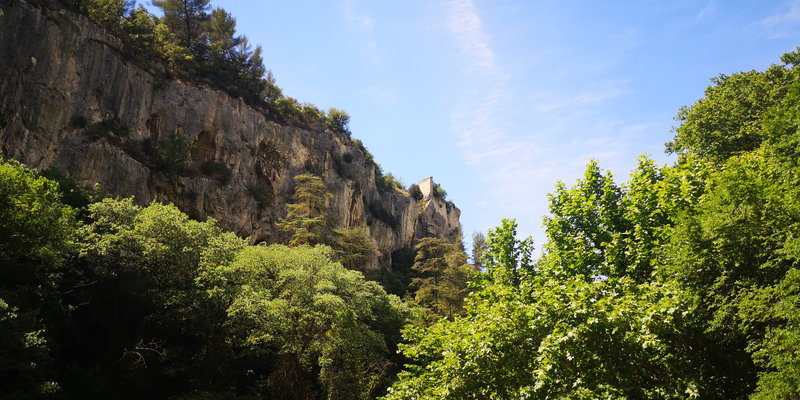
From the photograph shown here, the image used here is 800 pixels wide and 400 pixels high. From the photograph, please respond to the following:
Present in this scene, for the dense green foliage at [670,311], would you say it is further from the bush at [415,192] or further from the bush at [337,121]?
the bush at [415,192]

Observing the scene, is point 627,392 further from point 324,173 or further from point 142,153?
point 324,173

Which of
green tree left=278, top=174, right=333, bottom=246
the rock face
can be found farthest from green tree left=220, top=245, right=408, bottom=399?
the rock face

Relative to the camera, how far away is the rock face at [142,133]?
22172 mm

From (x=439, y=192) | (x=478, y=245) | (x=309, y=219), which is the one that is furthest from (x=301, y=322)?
(x=439, y=192)

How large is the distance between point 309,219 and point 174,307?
43.3 ft

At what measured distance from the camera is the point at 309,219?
29.6m

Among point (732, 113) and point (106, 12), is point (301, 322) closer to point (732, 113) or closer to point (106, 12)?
point (732, 113)

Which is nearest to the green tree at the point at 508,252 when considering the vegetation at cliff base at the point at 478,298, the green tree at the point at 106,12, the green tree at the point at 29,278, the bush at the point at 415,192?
the vegetation at cliff base at the point at 478,298

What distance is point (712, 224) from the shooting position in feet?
24.8

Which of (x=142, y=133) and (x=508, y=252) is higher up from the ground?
(x=142, y=133)

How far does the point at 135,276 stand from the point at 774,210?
18.4m

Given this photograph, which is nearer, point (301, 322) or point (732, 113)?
point (301, 322)

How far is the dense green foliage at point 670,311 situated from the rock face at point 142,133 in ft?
74.8

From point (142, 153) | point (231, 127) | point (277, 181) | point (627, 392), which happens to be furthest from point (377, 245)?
point (627, 392)
